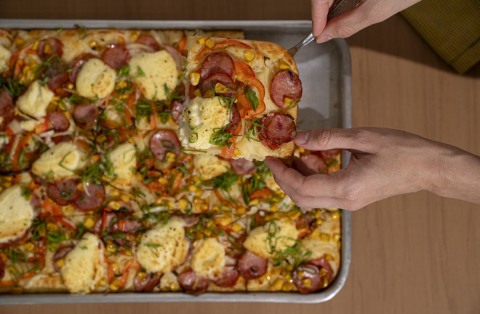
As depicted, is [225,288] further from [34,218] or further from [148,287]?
[34,218]

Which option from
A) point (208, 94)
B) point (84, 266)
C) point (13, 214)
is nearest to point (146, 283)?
point (84, 266)

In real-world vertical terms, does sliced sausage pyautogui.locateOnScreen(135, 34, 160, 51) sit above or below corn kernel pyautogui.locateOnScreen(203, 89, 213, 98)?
above

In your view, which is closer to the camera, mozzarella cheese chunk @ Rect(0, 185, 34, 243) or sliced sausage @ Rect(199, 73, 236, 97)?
sliced sausage @ Rect(199, 73, 236, 97)

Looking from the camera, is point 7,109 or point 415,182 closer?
point 415,182

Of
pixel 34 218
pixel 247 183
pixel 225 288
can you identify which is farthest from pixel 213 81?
pixel 34 218

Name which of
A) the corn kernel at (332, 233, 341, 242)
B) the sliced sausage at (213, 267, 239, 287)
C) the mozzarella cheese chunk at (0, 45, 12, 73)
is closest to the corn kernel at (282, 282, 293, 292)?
the sliced sausage at (213, 267, 239, 287)

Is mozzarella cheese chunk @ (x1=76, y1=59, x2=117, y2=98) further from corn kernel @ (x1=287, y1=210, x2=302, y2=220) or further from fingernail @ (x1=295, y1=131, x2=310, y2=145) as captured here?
corn kernel @ (x1=287, y1=210, x2=302, y2=220)

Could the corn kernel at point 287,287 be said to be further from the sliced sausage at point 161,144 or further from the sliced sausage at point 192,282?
the sliced sausage at point 161,144
